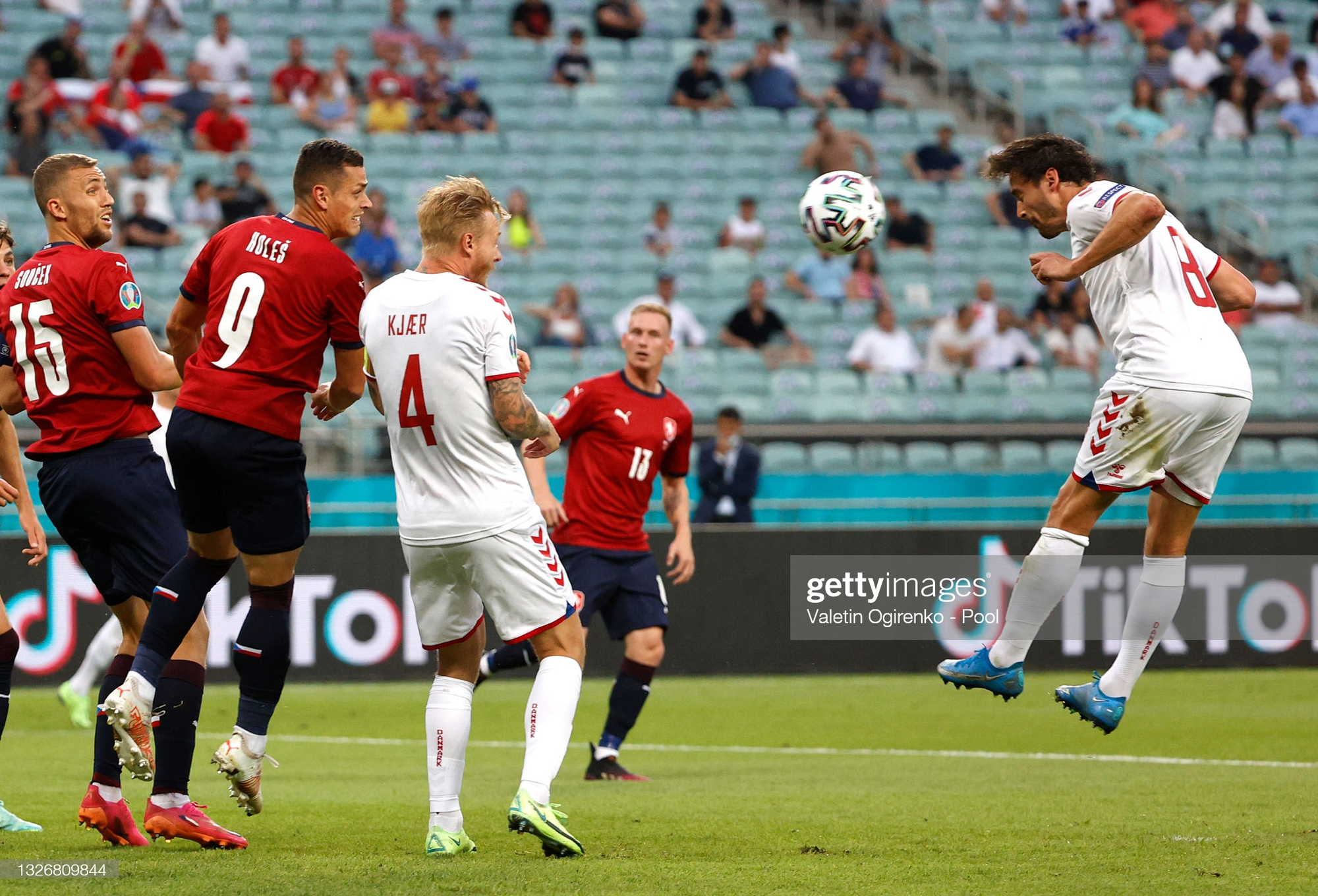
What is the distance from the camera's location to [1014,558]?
13.0 meters

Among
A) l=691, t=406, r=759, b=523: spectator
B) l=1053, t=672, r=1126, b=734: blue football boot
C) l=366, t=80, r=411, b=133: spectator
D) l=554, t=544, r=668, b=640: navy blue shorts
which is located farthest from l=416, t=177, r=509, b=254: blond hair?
l=366, t=80, r=411, b=133: spectator

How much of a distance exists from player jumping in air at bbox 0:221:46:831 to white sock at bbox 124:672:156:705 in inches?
28.0

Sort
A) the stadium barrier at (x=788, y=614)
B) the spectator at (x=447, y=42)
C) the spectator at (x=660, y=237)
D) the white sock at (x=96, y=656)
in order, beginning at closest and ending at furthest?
1. the white sock at (x=96, y=656)
2. the stadium barrier at (x=788, y=614)
3. the spectator at (x=660, y=237)
4. the spectator at (x=447, y=42)

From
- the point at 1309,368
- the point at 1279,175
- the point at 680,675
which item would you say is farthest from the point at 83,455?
the point at 1279,175

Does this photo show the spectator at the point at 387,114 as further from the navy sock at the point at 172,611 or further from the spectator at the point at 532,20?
the navy sock at the point at 172,611

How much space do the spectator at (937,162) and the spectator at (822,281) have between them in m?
2.43

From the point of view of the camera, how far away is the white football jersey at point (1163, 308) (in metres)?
6.19

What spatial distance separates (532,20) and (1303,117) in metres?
9.82

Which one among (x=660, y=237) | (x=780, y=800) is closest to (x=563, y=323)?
(x=660, y=237)

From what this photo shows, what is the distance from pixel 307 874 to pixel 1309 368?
14608 millimetres

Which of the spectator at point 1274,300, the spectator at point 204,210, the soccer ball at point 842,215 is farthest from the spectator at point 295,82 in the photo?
the soccer ball at point 842,215

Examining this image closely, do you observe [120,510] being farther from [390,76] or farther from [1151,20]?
[1151,20]

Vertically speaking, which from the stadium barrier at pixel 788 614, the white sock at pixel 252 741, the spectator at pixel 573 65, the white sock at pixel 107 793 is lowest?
the stadium barrier at pixel 788 614

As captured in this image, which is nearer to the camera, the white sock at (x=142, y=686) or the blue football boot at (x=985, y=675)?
the white sock at (x=142, y=686)
